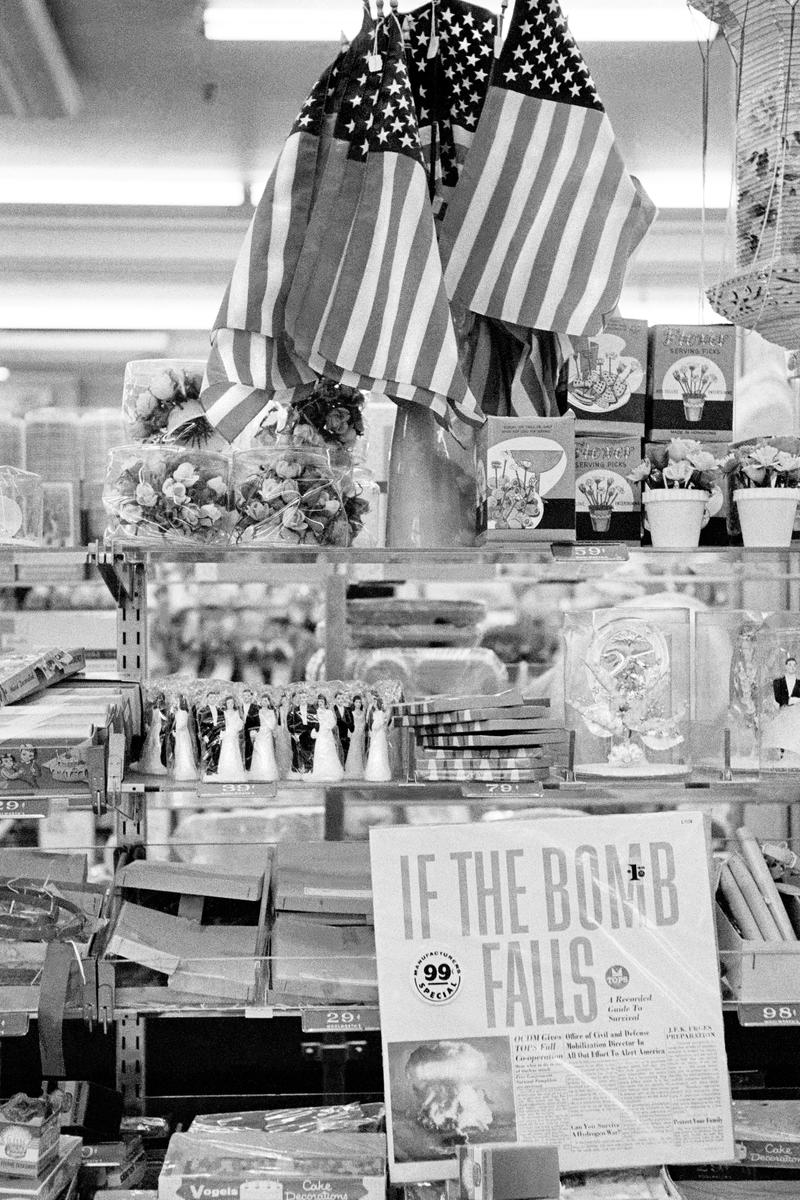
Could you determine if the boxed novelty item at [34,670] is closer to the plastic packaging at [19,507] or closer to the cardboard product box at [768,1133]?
the plastic packaging at [19,507]

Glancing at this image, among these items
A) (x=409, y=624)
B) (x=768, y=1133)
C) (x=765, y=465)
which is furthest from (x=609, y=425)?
(x=409, y=624)

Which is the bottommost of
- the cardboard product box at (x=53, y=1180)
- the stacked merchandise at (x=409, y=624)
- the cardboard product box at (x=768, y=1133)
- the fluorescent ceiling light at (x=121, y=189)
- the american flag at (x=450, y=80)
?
the cardboard product box at (x=768, y=1133)

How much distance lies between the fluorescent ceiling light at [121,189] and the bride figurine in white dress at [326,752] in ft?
10.8

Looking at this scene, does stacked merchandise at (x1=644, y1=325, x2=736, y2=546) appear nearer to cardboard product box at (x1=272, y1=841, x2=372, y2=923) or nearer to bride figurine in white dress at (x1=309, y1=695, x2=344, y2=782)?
bride figurine in white dress at (x1=309, y1=695, x2=344, y2=782)

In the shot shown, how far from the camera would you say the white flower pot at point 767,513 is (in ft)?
7.41

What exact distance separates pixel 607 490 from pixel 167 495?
85 cm

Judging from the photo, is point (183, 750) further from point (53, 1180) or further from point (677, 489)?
point (677, 489)

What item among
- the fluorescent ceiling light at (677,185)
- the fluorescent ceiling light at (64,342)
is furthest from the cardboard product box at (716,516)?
the fluorescent ceiling light at (64,342)

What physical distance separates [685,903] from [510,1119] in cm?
49

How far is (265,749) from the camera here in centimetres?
218

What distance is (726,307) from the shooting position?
202 cm

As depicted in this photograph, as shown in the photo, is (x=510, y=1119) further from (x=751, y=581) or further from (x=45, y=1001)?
(x=751, y=581)

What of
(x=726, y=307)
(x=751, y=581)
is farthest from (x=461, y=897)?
(x=751, y=581)

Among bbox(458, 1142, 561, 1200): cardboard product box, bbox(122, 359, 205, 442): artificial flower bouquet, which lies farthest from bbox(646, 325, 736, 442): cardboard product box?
bbox(458, 1142, 561, 1200): cardboard product box
